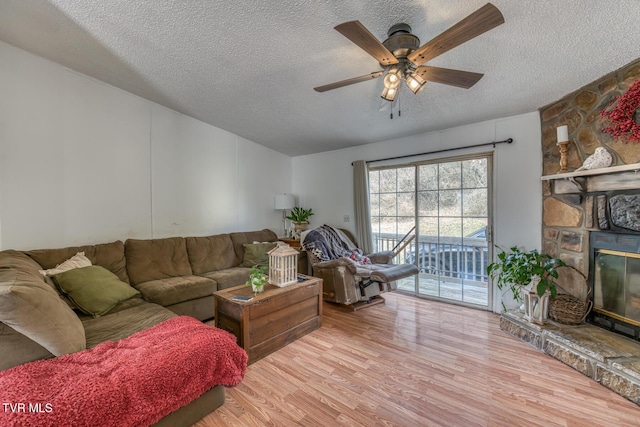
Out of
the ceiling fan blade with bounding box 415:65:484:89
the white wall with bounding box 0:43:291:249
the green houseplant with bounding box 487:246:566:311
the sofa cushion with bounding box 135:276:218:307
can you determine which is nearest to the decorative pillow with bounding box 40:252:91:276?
the white wall with bounding box 0:43:291:249

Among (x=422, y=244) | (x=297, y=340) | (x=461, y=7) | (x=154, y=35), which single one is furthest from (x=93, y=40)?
(x=422, y=244)

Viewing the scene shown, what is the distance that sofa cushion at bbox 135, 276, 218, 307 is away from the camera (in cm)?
259

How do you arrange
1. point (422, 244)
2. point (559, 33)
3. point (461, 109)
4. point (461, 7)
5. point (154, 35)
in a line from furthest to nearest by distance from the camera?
point (422, 244), point (461, 109), point (154, 35), point (559, 33), point (461, 7)

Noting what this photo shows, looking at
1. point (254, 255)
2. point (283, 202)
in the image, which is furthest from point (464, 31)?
point (283, 202)

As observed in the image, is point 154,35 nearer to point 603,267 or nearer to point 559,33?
point 559,33

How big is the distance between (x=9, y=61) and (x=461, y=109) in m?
4.47

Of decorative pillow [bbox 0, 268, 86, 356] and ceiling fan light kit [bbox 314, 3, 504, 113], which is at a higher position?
ceiling fan light kit [bbox 314, 3, 504, 113]

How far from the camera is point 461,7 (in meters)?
1.62

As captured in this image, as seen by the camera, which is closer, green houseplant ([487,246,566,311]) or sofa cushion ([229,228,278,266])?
green houseplant ([487,246,566,311])

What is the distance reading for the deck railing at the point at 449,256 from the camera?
10.9ft

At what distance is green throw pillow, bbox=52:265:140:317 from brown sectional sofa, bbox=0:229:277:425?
0.20 ft

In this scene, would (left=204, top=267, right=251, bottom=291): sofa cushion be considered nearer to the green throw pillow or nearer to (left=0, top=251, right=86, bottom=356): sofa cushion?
the green throw pillow

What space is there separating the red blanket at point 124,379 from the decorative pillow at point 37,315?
0.09 metres

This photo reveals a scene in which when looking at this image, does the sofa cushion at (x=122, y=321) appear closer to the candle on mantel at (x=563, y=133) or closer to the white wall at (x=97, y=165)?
the white wall at (x=97, y=165)
